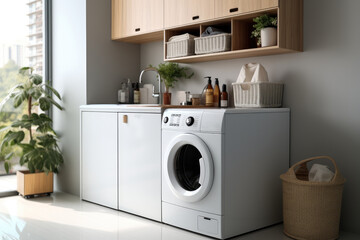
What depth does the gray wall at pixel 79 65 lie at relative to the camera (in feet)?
12.7

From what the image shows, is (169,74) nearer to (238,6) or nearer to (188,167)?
(238,6)

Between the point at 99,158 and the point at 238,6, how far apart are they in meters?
1.67

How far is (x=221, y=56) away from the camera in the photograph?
129 inches

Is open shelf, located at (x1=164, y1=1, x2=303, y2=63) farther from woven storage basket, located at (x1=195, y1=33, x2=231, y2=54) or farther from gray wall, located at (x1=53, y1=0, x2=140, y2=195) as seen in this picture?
gray wall, located at (x1=53, y1=0, x2=140, y2=195)

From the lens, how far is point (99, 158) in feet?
11.7

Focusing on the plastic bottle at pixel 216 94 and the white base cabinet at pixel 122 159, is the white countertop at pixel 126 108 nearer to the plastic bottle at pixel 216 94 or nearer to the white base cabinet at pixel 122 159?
the white base cabinet at pixel 122 159

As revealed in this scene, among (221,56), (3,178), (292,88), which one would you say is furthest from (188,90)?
(3,178)

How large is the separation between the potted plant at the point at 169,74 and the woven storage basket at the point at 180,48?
0.25m

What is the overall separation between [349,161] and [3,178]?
3.05 meters

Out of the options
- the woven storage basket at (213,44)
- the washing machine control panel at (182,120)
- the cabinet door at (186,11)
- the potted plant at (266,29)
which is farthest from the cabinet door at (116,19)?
the potted plant at (266,29)

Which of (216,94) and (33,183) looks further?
(33,183)

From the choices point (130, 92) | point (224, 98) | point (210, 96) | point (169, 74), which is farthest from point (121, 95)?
point (224, 98)

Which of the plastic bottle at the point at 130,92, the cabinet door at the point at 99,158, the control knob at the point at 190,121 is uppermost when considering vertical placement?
the plastic bottle at the point at 130,92

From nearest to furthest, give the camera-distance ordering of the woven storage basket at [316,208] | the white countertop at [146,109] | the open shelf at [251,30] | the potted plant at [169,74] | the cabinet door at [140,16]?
the woven storage basket at [316,208], the white countertop at [146,109], the open shelf at [251,30], the cabinet door at [140,16], the potted plant at [169,74]
